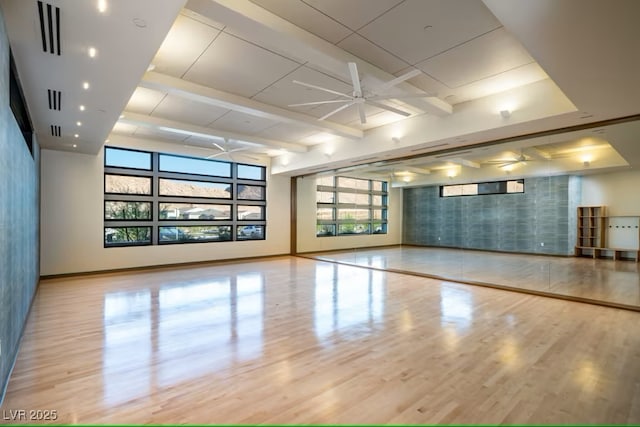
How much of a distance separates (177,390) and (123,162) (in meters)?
7.47

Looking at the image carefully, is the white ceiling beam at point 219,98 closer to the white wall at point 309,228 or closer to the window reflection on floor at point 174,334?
the window reflection on floor at point 174,334

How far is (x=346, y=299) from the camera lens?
5.48 metres

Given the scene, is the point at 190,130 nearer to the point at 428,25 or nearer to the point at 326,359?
the point at 428,25

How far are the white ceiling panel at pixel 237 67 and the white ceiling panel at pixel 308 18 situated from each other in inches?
28.6

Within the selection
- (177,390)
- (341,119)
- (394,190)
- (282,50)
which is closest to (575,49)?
(282,50)

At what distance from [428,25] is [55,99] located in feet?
16.2

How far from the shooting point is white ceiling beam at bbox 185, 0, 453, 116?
3.01 meters

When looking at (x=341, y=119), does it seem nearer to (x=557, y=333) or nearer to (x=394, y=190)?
(x=394, y=190)

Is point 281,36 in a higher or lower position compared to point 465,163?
higher

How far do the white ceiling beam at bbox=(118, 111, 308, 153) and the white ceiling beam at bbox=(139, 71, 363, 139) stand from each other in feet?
5.77

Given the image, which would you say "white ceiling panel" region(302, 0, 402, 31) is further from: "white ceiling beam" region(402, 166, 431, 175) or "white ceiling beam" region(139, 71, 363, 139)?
"white ceiling beam" region(402, 166, 431, 175)

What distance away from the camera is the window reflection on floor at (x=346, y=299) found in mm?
4238

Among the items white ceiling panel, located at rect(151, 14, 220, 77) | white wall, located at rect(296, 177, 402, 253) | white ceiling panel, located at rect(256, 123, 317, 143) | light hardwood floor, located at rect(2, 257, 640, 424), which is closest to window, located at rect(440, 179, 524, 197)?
light hardwood floor, located at rect(2, 257, 640, 424)

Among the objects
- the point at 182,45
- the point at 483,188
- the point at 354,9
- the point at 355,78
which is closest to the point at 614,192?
→ the point at 483,188
